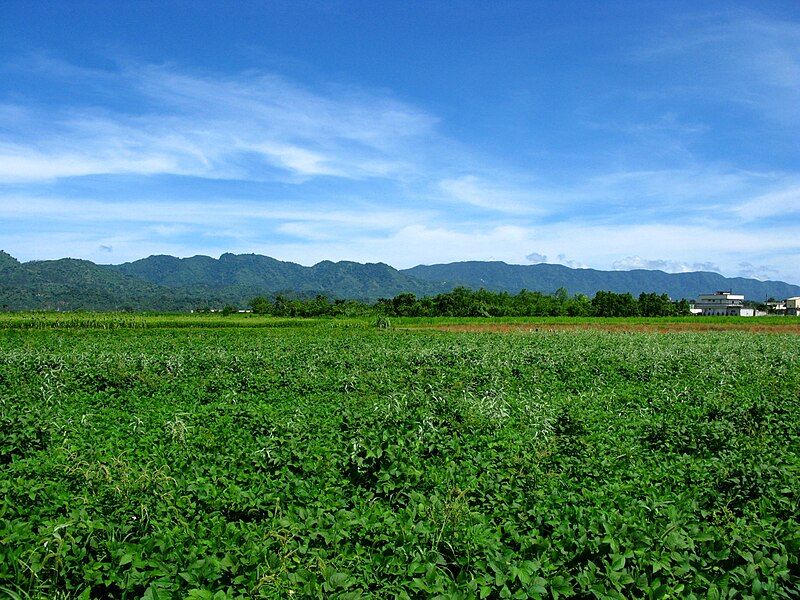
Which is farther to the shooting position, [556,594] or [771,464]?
[771,464]

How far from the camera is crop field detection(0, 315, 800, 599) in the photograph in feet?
14.2

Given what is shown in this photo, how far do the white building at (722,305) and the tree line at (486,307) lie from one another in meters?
54.4

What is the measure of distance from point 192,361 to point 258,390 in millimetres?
8314

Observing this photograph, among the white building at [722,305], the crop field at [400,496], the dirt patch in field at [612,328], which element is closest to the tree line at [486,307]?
the dirt patch in field at [612,328]

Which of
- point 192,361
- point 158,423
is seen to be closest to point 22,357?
point 192,361

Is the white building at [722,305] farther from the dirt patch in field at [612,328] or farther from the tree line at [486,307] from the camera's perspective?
the dirt patch in field at [612,328]

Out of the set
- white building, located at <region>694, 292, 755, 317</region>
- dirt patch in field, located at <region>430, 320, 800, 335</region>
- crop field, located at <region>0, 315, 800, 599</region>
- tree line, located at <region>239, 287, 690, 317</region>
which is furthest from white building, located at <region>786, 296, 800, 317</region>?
crop field, located at <region>0, 315, 800, 599</region>

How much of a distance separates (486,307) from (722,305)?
10533 cm

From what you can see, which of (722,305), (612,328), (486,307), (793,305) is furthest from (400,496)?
(793,305)

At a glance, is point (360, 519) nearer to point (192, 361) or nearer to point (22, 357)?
point (192, 361)

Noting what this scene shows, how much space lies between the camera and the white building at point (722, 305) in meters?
155

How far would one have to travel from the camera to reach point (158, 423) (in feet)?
31.7

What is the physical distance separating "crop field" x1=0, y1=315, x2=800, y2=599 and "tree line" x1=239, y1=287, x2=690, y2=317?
82.9 metres

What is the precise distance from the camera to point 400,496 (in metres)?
6.76
